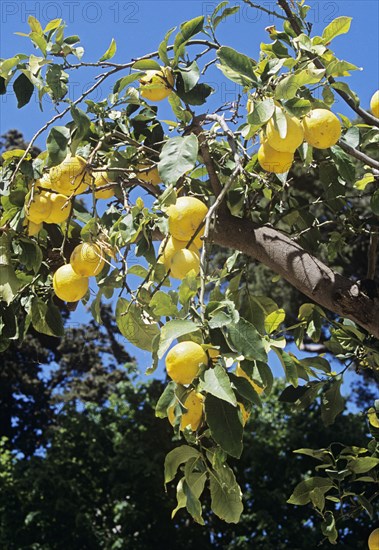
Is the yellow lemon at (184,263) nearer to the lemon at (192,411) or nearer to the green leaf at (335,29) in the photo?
the lemon at (192,411)

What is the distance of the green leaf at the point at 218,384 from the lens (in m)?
0.98

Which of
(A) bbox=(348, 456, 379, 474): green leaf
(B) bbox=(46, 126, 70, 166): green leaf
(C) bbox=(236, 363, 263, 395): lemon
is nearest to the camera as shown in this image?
(C) bbox=(236, 363, 263, 395): lemon

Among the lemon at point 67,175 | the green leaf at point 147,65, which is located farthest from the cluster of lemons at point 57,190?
the green leaf at point 147,65

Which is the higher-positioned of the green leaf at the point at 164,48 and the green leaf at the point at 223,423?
the green leaf at the point at 164,48

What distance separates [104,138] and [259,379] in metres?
0.72

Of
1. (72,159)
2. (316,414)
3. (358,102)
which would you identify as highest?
(316,414)

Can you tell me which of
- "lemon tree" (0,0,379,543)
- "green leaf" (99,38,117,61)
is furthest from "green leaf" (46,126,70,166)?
"green leaf" (99,38,117,61)

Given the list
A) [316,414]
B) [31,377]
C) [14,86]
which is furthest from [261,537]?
[31,377]

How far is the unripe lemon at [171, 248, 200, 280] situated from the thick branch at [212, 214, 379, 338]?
22cm

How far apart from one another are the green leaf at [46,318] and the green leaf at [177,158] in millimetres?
573

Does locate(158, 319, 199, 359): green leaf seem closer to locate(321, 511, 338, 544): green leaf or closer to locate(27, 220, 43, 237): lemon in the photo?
locate(27, 220, 43, 237): lemon

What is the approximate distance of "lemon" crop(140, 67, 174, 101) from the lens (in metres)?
1.50

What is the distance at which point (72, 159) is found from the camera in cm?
149

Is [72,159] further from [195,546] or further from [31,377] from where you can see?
[31,377]
